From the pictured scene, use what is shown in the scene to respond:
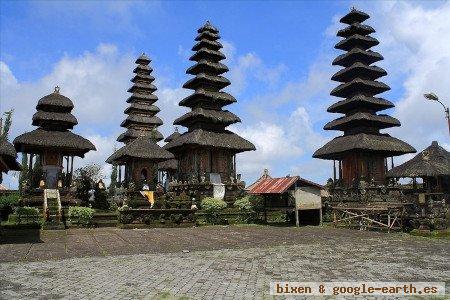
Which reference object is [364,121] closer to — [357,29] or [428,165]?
[357,29]

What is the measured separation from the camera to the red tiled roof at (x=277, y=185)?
2445 cm

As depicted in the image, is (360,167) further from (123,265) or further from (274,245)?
(123,265)

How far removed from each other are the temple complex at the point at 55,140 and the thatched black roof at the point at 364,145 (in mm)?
21983

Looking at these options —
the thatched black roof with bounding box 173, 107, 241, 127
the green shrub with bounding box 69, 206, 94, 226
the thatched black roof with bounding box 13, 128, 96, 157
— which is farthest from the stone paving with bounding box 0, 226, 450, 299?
the thatched black roof with bounding box 173, 107, 241, 127

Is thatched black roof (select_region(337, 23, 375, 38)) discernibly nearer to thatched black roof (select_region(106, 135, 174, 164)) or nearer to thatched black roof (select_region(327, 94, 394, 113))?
thatched black roof (select_region(327, 94, 394, 113))

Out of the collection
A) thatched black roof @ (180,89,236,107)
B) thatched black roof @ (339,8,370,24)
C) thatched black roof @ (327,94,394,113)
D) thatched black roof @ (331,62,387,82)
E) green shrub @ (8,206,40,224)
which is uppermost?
thatched black roof @ (339,8,370,24)

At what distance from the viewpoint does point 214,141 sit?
36.2m

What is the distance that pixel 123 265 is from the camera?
1074cm

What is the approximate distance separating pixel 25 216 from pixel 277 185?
16.4 m

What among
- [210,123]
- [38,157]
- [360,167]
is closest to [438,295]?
[360,167]

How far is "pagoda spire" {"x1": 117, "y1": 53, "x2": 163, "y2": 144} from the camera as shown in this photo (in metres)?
51.9

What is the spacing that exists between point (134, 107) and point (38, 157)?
59.7ft

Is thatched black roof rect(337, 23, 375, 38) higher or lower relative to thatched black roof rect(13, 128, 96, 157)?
higher

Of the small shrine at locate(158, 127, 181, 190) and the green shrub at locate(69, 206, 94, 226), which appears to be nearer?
the green shrub at locate(69, 206, 94, 226)
